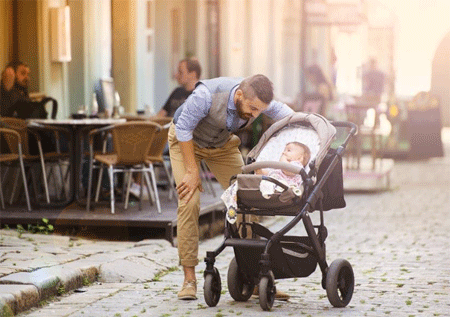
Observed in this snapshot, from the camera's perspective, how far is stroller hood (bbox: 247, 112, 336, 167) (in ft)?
24.7

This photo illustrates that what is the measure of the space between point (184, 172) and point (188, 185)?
0.52 ft

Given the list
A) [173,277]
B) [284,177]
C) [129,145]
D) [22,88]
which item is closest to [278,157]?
[284,177]

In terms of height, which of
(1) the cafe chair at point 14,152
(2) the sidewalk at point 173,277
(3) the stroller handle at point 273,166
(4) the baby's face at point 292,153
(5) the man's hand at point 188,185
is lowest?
(2) the sidewalk at point 173,277

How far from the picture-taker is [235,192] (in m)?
7.42

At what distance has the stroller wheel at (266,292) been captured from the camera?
722cm

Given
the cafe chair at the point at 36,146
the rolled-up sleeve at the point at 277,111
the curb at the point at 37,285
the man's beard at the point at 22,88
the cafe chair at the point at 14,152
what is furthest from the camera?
the man's beard at the point at 22,88

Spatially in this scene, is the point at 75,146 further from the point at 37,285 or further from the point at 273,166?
the point at 273,166

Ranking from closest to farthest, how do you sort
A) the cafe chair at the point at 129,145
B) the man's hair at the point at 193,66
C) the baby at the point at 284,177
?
1. the baby at the point at 284,177
2. the cafe chair at the point at 129,145
3. the man's hair at the point at 193,66

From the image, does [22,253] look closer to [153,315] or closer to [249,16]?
[153,315]

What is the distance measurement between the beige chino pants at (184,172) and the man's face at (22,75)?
562cm

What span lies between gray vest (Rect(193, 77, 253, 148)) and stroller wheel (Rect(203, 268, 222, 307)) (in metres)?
0.90

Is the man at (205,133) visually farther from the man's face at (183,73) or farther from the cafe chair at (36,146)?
the man's face at (183,73)

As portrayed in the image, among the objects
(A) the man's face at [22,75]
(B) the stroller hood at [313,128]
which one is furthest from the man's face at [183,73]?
(B) the stroller hood at [313,128]

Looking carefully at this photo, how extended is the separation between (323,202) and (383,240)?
395 cm
